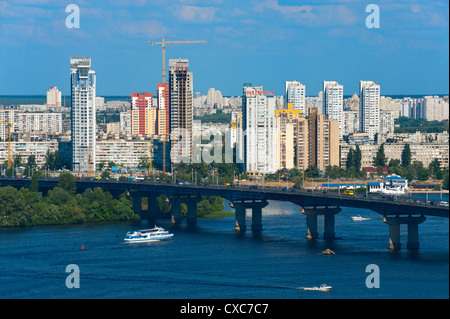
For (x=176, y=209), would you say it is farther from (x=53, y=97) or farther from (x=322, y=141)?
(x=53, y=97)

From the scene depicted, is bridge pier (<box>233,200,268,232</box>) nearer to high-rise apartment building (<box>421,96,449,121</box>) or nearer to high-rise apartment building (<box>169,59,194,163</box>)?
high-rise apartment building (<box>169,59,194,163</box>)

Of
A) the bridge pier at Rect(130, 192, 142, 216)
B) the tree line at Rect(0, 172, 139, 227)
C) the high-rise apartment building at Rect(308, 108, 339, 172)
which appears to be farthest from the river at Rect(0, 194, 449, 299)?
the high-rise apartment building at Rect(308, 108, 339, 172)

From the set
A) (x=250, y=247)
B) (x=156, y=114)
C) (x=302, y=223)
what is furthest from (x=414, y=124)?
(x=250, y=247)

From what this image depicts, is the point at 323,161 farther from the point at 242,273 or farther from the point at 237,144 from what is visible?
the point at 242,273

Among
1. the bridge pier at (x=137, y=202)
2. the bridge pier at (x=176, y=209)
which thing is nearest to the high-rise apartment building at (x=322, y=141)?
the bridge pier at (x=137, y=202)

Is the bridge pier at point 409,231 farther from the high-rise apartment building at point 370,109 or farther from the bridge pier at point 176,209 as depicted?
the high-rise apartment building at point 370,109
